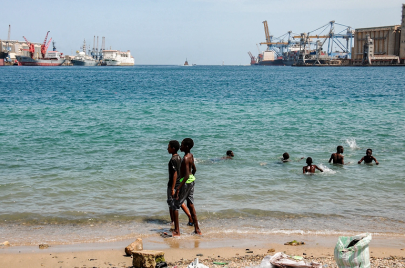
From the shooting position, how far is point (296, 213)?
26.3 ft

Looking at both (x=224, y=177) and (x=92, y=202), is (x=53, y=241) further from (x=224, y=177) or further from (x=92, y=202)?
(x=224, y=177)

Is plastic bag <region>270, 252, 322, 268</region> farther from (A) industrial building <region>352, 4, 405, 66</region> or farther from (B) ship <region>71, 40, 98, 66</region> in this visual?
(B) ship <region>71, 40, 98, 66</region>

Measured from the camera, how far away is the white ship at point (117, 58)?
6383 inches

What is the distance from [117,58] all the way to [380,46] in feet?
321

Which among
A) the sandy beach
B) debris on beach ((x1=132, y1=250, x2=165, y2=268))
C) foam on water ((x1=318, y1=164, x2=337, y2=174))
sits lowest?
the sandy beach

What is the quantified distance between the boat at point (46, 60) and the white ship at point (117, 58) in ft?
65.9

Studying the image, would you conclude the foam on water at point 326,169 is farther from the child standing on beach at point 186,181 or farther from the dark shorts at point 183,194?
the dark shorts at point 183,194

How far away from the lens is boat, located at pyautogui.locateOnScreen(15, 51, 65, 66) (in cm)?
13050

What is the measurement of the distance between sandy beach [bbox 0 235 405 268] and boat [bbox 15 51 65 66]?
13709cm

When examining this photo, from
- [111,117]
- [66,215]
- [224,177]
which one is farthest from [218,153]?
[111,117]

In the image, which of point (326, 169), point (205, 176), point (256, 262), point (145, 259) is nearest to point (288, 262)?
point (256, 262)

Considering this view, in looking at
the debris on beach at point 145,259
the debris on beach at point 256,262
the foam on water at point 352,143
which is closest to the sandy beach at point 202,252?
the debris on beach at point 256,262

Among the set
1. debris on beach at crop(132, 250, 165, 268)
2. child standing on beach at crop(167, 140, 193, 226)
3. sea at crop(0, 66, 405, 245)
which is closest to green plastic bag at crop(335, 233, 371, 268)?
debris on beach at crop(132, 250, 165, 268)

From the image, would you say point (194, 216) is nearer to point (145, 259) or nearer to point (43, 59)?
point (145, 259)
